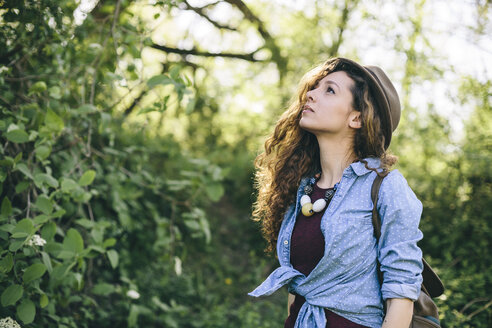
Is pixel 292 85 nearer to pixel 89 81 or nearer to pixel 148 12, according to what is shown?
pixel 148 12

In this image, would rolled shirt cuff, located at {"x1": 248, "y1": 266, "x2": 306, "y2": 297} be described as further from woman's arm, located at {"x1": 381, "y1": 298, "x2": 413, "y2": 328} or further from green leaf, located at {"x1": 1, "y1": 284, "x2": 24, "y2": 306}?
green leaf, located at {"x1": 1, "y1": 284, "x2": 24, "y2": 306}

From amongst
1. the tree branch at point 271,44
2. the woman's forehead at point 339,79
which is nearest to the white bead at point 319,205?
the woman's forehead at point 339,79

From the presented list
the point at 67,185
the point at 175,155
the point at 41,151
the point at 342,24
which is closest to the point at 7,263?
the point at 67,185

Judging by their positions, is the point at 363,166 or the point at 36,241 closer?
the point at 363,166

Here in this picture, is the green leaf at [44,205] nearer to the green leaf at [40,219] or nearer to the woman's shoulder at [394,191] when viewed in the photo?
the green leaf at [40,219]

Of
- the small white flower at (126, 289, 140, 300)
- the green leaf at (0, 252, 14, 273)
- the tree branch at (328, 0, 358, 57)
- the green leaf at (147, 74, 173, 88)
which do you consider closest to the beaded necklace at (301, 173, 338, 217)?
the green leaf at (147, 74, 173, 88)

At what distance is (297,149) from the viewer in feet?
7.24

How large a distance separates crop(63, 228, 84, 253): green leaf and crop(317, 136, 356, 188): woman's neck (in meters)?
1.28

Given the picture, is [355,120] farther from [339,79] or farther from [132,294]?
[132,294]

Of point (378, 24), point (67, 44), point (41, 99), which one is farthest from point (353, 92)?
point (378, 24)

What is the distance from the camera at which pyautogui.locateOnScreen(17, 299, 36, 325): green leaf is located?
200 cm

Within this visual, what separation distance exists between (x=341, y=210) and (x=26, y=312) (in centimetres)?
153

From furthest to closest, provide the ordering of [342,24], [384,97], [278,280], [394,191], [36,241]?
[342,24], [36,241], [384,97], [278,280], [394,191]

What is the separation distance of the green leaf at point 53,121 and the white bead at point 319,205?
1.43 metres
